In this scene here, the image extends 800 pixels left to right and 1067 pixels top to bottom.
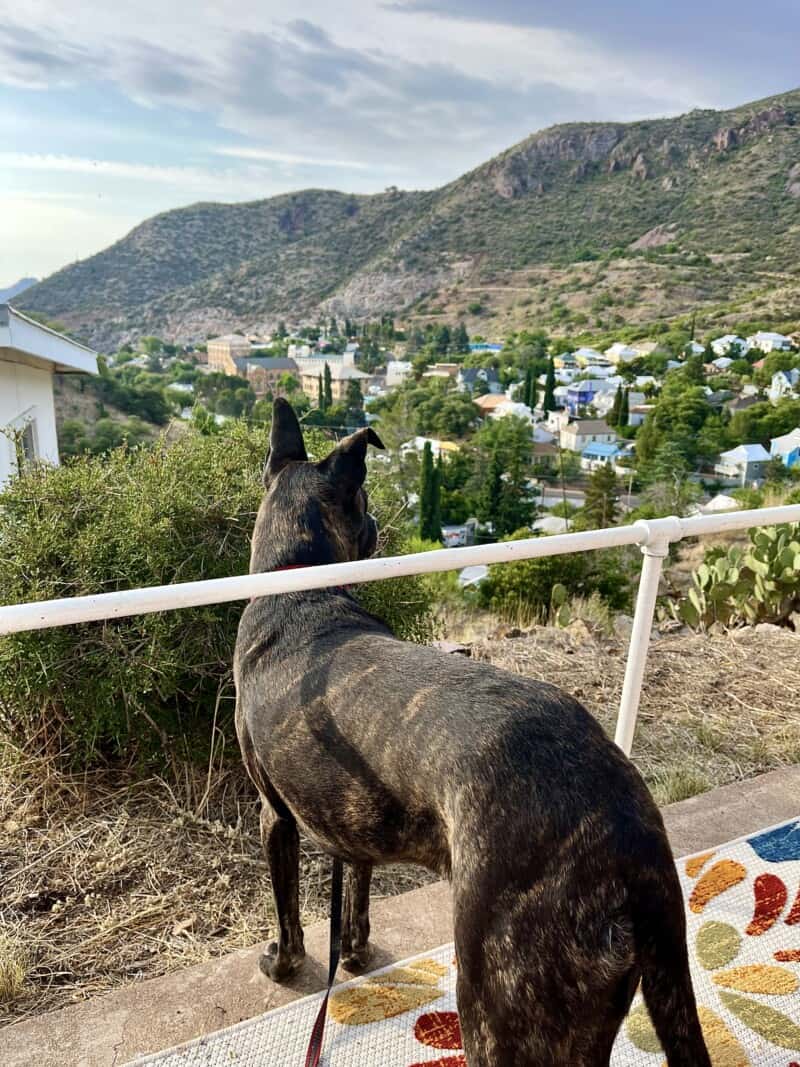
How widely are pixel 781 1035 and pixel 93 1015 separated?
5.95 feet

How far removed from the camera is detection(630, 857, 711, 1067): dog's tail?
1.37 m

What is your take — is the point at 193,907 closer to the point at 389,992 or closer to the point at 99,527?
the point at 389,992

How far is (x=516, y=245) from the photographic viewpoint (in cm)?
10944

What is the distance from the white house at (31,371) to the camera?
7.74 meters

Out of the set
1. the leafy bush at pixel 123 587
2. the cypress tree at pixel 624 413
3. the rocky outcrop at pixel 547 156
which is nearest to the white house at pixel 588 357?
the cypress tree at pixel 624 413

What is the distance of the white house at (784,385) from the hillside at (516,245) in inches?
553

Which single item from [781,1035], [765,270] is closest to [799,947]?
[781,1035]

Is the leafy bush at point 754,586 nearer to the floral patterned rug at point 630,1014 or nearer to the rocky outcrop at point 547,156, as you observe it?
the floral patterned rug at point 630,1014

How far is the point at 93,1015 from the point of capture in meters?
2.11

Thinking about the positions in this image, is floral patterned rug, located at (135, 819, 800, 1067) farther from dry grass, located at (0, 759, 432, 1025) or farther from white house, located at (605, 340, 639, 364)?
white house, located at (605, 340, 639, 364)

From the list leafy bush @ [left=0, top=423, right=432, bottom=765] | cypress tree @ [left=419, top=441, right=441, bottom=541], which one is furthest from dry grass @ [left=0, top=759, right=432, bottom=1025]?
cypress tree @ [left=419, top=441, right=441, bottom=541]

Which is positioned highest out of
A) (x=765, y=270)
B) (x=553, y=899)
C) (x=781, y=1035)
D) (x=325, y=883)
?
(x=765, y=270)

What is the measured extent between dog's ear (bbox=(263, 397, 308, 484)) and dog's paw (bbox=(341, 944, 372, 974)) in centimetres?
146

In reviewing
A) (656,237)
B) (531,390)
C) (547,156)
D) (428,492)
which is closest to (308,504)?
(428,492)
